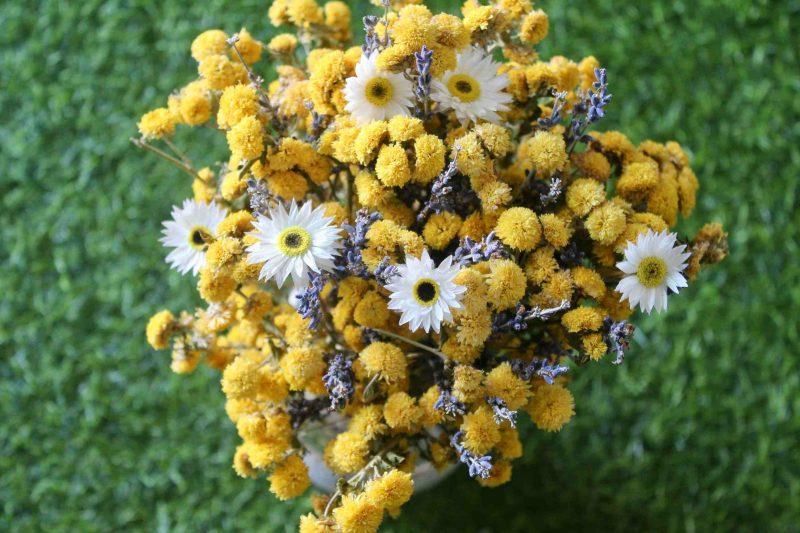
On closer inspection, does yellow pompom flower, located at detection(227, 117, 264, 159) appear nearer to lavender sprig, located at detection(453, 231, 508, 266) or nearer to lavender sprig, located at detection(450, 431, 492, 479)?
lavender sprig, located at detection(453, 231, 508, 266)

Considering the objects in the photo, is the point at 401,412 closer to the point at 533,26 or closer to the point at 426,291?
the point at 426,291

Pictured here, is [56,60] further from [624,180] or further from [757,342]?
[757,342]

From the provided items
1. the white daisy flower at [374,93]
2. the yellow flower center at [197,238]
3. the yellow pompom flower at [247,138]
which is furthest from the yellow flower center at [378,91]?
the yellow flower center at [197,238]

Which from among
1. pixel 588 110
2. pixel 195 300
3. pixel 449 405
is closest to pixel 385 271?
pixel 449 405

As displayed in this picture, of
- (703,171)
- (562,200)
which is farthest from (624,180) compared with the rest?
(703,171)

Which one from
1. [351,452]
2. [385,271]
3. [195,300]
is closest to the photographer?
[385,271]

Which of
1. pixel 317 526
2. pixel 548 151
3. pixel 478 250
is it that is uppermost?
pixel 548 151

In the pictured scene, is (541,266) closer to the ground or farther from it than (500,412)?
farther from it
